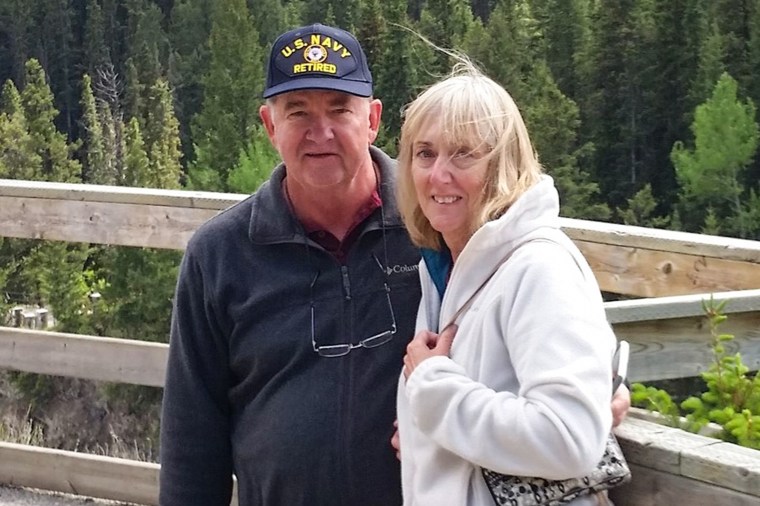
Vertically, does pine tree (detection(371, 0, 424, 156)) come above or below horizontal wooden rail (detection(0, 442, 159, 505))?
above

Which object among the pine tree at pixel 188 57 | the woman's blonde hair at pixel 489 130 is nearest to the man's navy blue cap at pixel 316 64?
the woman's blonde hair at pixel 489 130

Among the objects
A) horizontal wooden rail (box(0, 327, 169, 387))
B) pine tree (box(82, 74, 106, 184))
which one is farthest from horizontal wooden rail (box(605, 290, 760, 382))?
pine tree (box(82, 74, 106, 184))

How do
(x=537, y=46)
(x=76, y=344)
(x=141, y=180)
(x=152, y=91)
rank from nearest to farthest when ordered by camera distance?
(x=76, y=344) → (x=141, y=180) → (x=537, y=46) → (x=152, y=91)

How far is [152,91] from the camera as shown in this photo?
198 feet

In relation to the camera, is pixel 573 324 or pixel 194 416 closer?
pixel 573 324

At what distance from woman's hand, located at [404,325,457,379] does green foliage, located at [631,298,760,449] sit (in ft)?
1.62

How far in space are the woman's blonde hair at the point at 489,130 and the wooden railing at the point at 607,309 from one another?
394mm

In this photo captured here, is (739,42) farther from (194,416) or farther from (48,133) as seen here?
(194,416)

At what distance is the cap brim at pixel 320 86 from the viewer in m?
2.29

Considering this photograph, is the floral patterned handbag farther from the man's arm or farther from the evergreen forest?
the evergreen forest

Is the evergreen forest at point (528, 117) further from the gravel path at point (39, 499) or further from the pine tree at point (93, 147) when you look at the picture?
the gravel path at point (39, 499)

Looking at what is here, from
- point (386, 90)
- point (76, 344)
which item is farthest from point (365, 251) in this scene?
point (386, 90)

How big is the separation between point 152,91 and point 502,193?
60.4 metres

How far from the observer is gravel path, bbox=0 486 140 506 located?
3.88 metres
